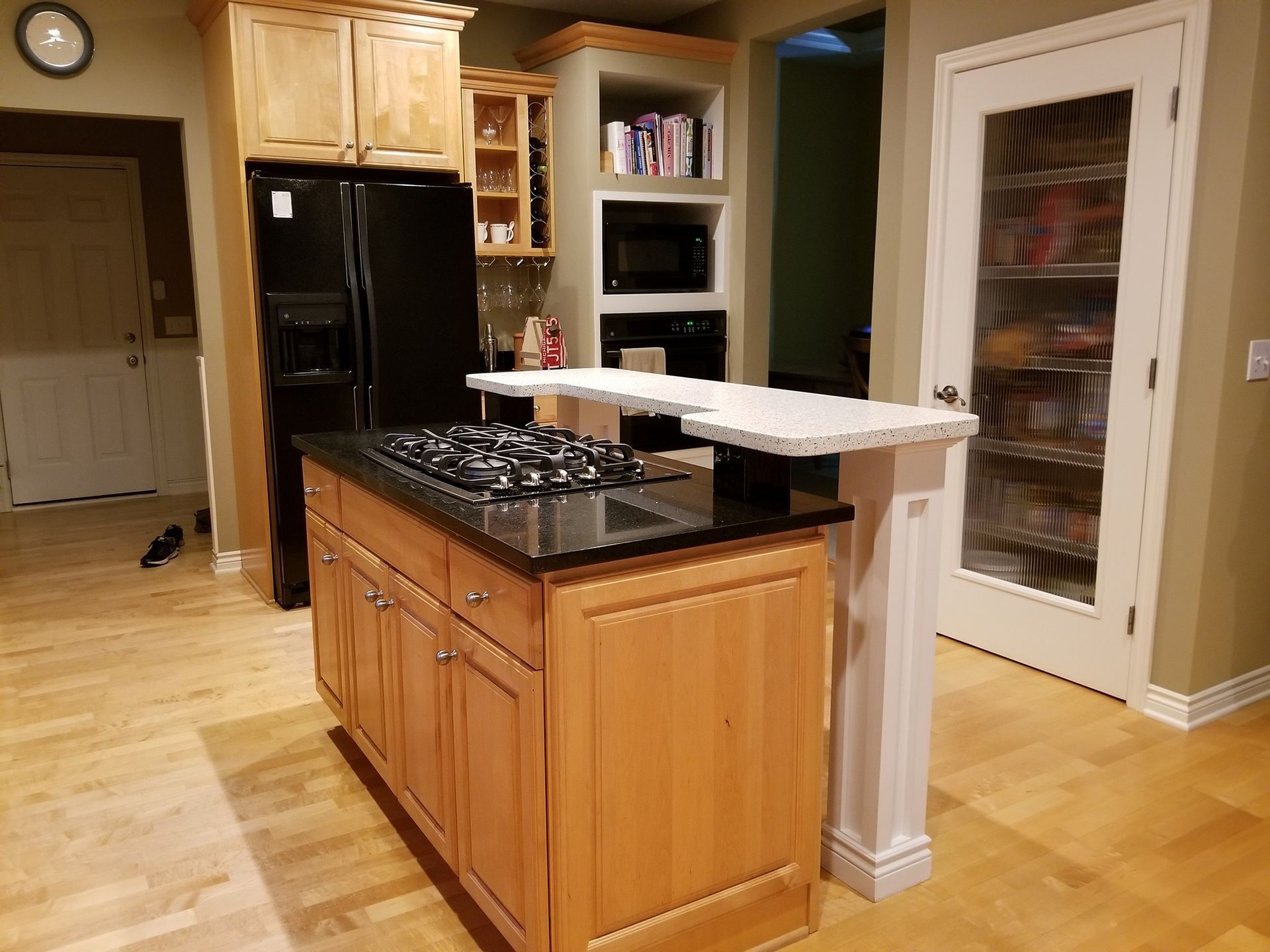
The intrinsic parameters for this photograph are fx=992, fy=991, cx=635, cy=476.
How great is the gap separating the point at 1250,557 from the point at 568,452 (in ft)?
7.34

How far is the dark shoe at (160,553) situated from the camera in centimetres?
474

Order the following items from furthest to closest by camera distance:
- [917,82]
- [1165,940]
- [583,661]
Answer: [917,82], [1165,940], [583,661]

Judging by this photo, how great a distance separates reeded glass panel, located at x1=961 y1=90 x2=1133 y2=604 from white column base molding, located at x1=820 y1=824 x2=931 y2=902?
1.41m

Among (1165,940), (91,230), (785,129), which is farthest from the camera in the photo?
(785,129)

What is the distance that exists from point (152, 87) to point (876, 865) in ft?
13.6

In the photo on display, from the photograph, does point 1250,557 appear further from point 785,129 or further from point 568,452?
point 785,129

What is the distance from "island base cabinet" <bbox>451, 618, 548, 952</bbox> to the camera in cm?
168

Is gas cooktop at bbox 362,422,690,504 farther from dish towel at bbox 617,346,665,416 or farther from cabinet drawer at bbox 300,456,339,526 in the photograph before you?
dish towel at bbox 617,346,665,416

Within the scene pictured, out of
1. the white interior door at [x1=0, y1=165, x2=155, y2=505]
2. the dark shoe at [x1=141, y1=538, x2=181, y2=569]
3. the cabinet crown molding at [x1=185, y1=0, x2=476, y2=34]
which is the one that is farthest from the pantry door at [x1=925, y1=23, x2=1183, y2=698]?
the white interior door at [x1=0, y1=165, x2=155, y2=505]

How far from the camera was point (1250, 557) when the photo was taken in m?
3.08

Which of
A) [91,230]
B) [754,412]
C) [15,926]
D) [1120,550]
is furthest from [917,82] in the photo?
[91,230]

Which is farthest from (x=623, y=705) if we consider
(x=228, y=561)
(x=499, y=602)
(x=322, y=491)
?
(x=228, y=561)

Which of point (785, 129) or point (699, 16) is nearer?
point (699, 16)

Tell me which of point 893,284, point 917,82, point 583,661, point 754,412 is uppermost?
point 917,82
